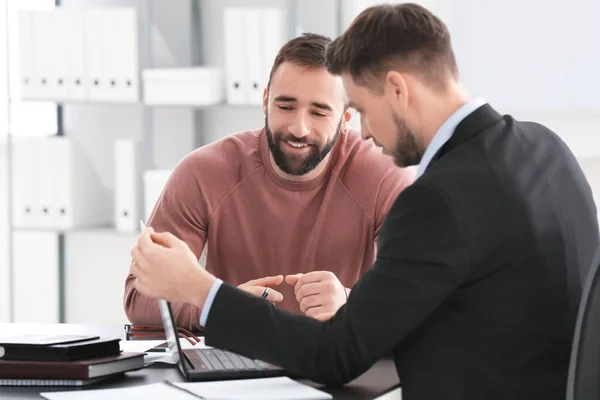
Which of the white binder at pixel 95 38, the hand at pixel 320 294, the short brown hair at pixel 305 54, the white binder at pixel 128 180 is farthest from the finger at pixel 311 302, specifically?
the white binder at pixel 95 38

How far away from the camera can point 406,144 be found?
161cm

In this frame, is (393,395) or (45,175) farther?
(45,175)

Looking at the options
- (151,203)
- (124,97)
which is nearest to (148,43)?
(124,97)

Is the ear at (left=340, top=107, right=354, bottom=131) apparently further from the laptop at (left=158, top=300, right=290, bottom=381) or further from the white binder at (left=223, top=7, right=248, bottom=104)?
the white binder at (left=223, top=7, right=248, bottom=104)

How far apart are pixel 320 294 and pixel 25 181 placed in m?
2.36

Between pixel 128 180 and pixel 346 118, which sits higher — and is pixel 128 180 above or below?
below

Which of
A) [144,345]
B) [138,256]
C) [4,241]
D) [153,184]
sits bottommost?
[4,241]

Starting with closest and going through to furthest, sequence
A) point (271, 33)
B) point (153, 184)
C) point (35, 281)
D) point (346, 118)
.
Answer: point (346, 118) → point (271, 33) → point (153, 184) → point (35, 281)

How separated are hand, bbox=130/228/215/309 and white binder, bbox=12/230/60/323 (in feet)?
8.86

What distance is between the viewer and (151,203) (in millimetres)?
3723

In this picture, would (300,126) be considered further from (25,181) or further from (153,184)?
(25,181)

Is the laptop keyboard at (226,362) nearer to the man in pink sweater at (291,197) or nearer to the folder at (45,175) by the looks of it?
the man in pink sweater at (291,197)

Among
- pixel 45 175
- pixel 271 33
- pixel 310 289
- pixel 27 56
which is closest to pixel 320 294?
pixel 310 289

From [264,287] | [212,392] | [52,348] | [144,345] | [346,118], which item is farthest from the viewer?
[346,118]
